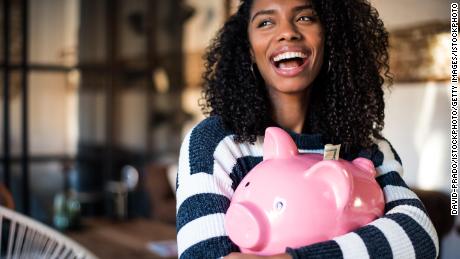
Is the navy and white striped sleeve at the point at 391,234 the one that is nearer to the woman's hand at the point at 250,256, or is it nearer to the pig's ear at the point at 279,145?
the woman's hand at the point at 250,256

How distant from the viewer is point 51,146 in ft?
16.5

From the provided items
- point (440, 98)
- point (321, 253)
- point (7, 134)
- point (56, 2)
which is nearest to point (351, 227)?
point (321, 253)

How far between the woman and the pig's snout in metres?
0.03

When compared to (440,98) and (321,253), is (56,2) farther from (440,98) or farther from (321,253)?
(321,253)

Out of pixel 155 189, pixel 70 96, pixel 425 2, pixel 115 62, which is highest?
pixel 425 2

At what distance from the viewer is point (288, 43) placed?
3.33 feet

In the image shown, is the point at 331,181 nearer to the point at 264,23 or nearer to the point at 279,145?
the point at 279,145

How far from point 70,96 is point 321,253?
460 centimetres

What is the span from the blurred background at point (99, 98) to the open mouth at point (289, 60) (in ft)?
10.3

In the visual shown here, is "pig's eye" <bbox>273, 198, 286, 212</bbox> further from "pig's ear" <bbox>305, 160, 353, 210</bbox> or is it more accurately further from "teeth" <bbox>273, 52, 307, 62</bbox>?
"teeth" <bbox>273, 52, 307, 62</bbox>

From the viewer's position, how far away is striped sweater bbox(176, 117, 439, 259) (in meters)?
0.86

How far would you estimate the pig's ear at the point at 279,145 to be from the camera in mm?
925

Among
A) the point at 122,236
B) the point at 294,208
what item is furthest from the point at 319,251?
the point at 122,236

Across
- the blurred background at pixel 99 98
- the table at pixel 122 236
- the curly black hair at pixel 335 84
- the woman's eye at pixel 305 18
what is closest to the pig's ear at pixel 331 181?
the curly black hair at pixel 335 84
